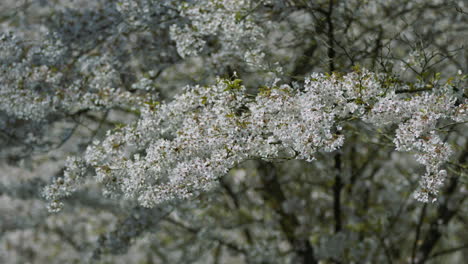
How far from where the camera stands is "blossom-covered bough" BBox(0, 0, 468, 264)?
134 inches

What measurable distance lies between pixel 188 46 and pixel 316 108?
199 centimetres

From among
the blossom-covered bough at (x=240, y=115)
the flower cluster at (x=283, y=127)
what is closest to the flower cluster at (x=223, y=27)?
the blossom-covered bough at (x=240, y=115)

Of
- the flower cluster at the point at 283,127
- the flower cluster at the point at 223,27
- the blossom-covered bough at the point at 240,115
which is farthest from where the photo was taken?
the flower cluster at the point at 223,27

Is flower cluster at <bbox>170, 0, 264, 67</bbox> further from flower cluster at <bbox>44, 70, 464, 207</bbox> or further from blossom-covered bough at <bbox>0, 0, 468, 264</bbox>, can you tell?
flower cluster at <bbox>44, 70, 464, 207</bbox>

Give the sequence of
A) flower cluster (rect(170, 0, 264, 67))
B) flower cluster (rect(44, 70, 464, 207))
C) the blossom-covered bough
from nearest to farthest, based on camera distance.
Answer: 1. flower cluster (rect(44, 70, 464, 207))
2. the blossom-covered bough
3. flower cluster (rect(170, 0, 264, 67))

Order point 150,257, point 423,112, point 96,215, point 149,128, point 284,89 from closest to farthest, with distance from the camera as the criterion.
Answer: point 423,112
point 284,89
point 149,128
point 96,215
point 150,257

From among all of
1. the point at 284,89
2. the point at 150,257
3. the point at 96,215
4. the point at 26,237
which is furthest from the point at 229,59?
the point at 26,237

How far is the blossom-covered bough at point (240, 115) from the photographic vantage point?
11.1ft

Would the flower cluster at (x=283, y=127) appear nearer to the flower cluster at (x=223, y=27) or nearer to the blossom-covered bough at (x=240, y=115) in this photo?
the blossom-covered bough at (x=240, y=115)

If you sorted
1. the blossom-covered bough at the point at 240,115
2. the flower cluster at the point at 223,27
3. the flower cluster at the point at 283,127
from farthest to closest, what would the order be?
the flower cluster at the point at 223,27, the blossom-covered bough at the point at 240,115, the flower cluster at the point at 283,127

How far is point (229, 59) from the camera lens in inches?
204

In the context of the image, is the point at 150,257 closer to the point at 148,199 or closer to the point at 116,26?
the point at 116,26

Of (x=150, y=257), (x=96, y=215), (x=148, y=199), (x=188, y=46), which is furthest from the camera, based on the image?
(x=150, y=257)

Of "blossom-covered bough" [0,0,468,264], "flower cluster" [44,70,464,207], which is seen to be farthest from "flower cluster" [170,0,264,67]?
"flower cluster" [44,70,464,207]
